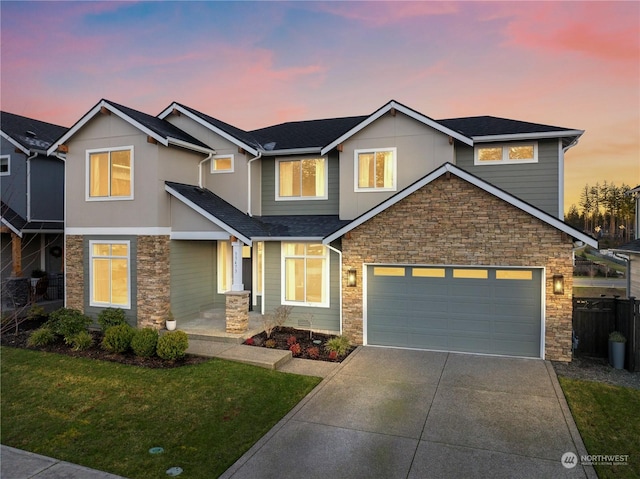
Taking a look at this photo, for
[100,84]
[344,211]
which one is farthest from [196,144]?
[100,84]

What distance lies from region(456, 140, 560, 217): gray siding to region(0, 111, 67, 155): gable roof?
18556mm

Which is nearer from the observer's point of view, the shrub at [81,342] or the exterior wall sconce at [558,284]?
the exterior wall sconce at [558,284]

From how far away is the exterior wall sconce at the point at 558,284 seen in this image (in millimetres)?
9867

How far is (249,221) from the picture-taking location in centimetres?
1375

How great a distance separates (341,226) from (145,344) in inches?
259

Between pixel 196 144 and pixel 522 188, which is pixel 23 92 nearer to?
pixel 196 144

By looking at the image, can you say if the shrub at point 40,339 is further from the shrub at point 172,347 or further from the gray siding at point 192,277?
the shrub at point 172,347

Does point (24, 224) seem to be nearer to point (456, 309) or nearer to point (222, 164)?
point (222, 164)

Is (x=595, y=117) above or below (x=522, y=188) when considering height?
above

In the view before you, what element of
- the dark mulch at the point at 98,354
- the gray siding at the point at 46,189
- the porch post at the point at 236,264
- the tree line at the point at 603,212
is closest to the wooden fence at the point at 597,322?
the porch post at the point at 236,264

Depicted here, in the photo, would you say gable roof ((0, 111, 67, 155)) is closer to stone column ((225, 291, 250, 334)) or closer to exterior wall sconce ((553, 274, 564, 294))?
stone column ((225, 291, 250, 334))

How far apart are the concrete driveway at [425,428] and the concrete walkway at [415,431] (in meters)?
0.02

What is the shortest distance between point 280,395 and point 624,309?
8.53 metres

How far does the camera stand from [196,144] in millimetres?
14188
